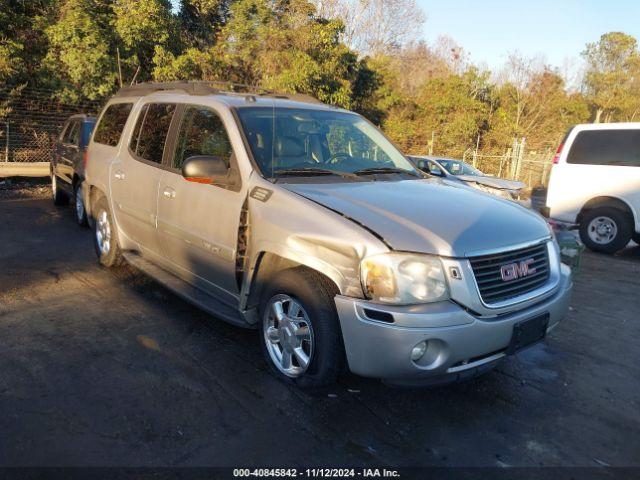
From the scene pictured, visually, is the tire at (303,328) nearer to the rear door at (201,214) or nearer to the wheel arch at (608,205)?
the rear door at (201,214)

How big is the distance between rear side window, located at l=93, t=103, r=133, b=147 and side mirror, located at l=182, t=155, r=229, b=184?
7.43 feet

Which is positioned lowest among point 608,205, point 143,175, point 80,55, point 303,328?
point 303,328

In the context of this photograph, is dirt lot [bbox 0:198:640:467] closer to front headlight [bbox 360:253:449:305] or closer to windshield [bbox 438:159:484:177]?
front headlight [bbox 360:253:449:305]

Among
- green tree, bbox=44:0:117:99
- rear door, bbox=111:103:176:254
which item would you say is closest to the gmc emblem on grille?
rear door, bbox=111:103:176:254

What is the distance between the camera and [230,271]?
3.75m

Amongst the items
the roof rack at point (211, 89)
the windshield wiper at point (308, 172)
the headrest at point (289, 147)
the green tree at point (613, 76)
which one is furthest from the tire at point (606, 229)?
the green tree at point (613, 76)

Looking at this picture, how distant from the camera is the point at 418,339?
2.73 meters

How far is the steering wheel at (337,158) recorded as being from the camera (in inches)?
161

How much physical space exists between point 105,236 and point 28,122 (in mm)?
10890

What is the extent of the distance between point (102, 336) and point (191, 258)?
91 centimetres

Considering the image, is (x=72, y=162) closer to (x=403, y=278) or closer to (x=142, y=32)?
(x=403, y=278)

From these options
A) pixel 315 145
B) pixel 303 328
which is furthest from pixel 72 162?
pixel 303 328

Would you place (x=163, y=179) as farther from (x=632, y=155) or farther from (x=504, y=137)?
(x=504, y=137)

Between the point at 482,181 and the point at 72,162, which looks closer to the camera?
the point at 72,162
